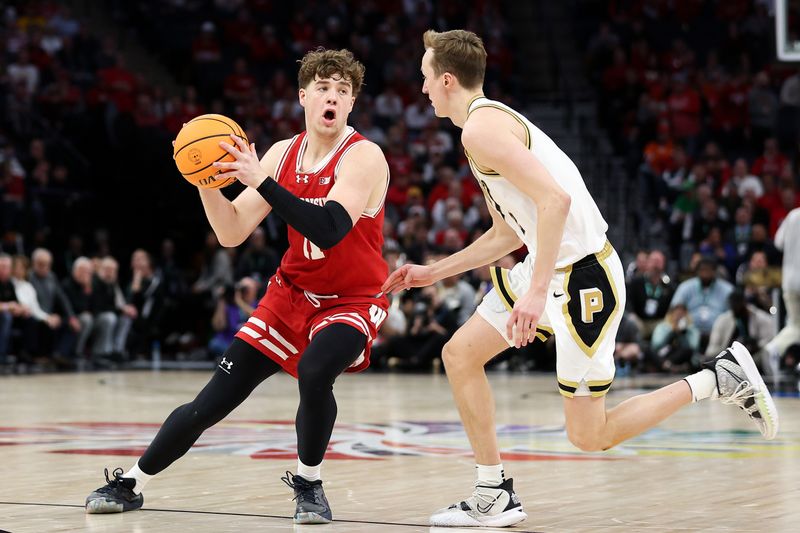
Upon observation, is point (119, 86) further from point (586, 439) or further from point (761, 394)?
point (586, 439)

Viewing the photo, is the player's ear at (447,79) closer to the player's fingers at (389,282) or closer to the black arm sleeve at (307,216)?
the black arm sleeve at (307,216)

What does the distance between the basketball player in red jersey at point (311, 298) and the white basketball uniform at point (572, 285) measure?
0.56 meters

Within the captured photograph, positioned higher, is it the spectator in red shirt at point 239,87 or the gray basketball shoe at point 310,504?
the spectator in red shirt at point 239,87


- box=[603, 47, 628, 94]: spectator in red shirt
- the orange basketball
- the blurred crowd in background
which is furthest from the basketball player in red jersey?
box=[603, 47, 628, 94]: spectator in red shirt

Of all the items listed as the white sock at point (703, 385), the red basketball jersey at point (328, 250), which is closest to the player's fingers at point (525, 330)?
the red basketball jersey at point (328, 250)

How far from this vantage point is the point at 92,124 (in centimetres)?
1977

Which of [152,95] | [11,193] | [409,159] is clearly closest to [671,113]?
[409,159]

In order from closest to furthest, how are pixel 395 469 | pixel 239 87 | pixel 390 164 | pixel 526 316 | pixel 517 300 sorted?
pixel 526 316 < pixel 517 300 < pixel 395 469 < pixel 390 164 < pixel 239 87

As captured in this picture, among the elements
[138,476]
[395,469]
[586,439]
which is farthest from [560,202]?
[395,469]

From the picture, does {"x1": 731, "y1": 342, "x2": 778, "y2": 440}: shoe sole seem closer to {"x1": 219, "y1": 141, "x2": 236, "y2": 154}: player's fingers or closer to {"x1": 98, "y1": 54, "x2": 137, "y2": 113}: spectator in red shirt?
{"x1": 219, "y1": 141, "x2": 236, "y2": 154}: player's fingers

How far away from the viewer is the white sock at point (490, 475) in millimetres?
5246

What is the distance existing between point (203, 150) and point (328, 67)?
2.35ft

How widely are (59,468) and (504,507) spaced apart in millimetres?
2845

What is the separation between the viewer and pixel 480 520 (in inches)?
204
